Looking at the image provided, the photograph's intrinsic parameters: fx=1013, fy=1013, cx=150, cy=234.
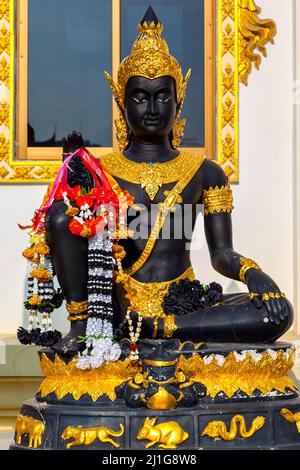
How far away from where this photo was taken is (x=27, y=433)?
3.35 metres

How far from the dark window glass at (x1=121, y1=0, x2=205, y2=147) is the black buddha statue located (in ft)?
4.02

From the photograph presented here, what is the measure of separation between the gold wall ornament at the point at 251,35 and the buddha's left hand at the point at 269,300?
1889 millimetres

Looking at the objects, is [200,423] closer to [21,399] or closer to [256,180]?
[21,399]

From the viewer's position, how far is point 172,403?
3.18 m

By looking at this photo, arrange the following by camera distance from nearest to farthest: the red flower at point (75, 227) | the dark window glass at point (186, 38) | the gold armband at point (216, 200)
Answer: the red flower at point (75, 227)
the gold armband at point (216, 200)
the dark window glass at point (186, 38)

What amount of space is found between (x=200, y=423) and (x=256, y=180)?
213cm

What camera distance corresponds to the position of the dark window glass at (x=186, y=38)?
204 inches

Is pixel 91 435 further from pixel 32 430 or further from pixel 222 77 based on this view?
pixel 222 77

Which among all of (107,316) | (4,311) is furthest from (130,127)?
(4,311)

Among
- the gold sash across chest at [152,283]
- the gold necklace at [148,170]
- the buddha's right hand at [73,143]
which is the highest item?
the buddha's right hand at [73,143]

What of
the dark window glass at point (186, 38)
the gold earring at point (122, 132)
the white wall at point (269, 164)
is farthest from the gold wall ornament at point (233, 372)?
the dark window glass at point (186, 38)

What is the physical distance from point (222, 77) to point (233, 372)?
217cm

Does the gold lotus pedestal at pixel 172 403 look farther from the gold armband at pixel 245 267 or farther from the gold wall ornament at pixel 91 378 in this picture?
the gold armband at pixel 245 267

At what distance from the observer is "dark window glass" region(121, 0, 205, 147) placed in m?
5.18
